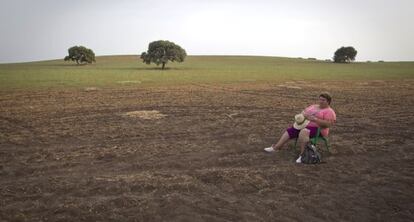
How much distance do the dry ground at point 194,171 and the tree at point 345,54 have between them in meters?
96.7

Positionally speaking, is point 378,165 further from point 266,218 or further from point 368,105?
point 368,105

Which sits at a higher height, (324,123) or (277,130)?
(324,123)

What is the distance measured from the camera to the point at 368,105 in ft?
62.5

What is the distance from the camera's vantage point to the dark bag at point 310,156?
8523 mm

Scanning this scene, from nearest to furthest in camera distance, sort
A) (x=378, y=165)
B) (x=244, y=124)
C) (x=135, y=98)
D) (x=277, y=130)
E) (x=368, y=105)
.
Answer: (x=378, y=165)
(x=277, y=130)
(x=244, y=124)
(x=368, y=105)
(x=135, y=98)

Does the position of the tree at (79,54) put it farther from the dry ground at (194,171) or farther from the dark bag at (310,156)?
the dark bag at (310,156)

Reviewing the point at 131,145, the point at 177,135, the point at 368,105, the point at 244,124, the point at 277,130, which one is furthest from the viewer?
the point at 368,105

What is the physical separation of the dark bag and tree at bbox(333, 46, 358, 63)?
10378 centimetres

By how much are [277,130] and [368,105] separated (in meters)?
8.99

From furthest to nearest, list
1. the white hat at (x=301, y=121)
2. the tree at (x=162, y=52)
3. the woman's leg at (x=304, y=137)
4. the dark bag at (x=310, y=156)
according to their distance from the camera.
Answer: the tree at (x=162, y=52) < the white hat at (x=301, y=121) < the woman's leg at (x=304, y=137) < the dark bag at (x=310, y=156)

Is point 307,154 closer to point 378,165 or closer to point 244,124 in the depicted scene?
point 378,165

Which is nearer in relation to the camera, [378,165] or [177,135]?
[378,165]

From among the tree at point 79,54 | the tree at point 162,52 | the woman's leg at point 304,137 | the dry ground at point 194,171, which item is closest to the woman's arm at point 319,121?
the woman's leg at point 304,137

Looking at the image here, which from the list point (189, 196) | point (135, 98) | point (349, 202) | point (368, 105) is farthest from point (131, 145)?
point (368, 105)
